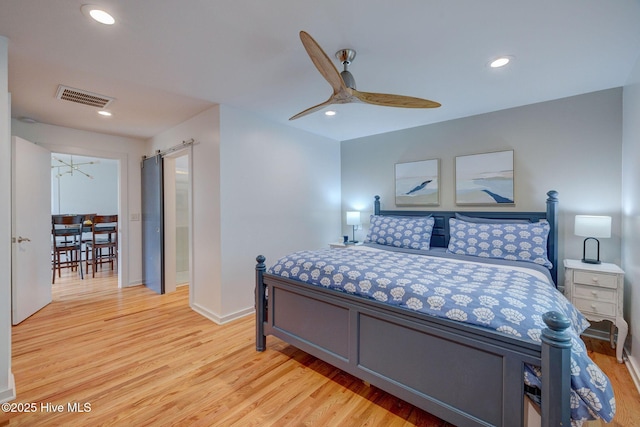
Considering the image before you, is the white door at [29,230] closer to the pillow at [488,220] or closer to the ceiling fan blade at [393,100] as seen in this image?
the ceiling fan blade at [393,100]

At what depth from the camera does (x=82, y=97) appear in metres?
2.89

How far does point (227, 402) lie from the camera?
1.88 m

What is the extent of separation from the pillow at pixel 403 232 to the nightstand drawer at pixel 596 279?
53.3 inches

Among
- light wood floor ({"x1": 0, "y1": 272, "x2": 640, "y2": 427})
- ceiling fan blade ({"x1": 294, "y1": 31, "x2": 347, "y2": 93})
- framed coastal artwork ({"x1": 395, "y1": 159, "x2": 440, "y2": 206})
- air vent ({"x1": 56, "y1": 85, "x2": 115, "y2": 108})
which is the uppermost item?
air vent ({"x1": 56, "y1": 85, "x2": 115, "y2": 108})

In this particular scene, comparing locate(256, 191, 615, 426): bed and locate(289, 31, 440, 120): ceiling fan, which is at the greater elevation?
locate(289, 31, 440, 120): ceiling fan

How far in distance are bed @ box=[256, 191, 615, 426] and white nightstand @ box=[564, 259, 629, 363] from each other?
0.27 m

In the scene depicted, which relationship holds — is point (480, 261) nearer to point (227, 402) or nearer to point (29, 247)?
point (227, 402)

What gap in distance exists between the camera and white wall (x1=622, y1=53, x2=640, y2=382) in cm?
211

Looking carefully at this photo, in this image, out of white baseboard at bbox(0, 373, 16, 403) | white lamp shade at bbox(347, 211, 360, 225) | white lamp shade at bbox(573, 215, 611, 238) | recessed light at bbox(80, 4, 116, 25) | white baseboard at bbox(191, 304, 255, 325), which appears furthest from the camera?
white lamp shade at bbox(347, 211, 360, 225)

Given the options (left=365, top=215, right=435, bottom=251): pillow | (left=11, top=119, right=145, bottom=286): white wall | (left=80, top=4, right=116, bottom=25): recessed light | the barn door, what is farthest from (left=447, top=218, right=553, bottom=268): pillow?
(left=11, top=119, right=145, bottom=286): white wall

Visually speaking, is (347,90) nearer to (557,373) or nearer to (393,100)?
(393,100)

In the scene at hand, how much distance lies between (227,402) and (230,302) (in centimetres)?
143

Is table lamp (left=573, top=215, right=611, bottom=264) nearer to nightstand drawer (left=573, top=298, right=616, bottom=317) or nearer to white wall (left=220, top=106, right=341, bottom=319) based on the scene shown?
nightstand drawer (left=573, top=298, right=616, bottom=317)

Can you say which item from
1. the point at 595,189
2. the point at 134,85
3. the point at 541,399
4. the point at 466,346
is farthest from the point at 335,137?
the point at 541,399
